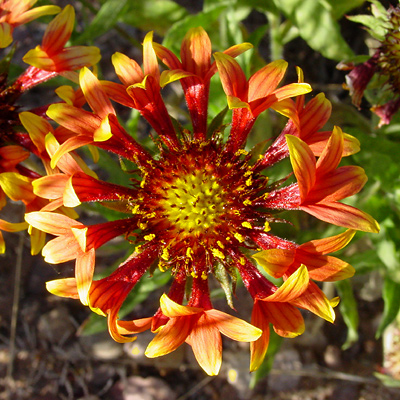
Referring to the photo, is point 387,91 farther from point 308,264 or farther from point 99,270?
point 99,270

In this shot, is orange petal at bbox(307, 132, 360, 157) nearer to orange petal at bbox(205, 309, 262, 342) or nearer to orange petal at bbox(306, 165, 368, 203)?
orange petal at bbox(306, 165, 368, 203)

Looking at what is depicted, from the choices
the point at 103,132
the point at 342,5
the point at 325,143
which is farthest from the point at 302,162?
the point at 342,5

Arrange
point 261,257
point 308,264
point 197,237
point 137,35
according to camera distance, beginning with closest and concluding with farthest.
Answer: point 261,257 → point 308,264 → point 197,237 → point 137,35

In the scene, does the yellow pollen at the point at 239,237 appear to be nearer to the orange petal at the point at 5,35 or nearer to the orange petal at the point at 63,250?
the orange petal at the point at 63,250

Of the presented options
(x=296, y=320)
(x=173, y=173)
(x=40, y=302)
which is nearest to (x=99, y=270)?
(x=40, y=302)

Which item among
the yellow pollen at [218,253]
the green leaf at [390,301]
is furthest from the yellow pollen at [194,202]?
the green leaf at [390,301]

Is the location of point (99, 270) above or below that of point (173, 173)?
below

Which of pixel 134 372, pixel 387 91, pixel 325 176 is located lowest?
pixel 134 372
